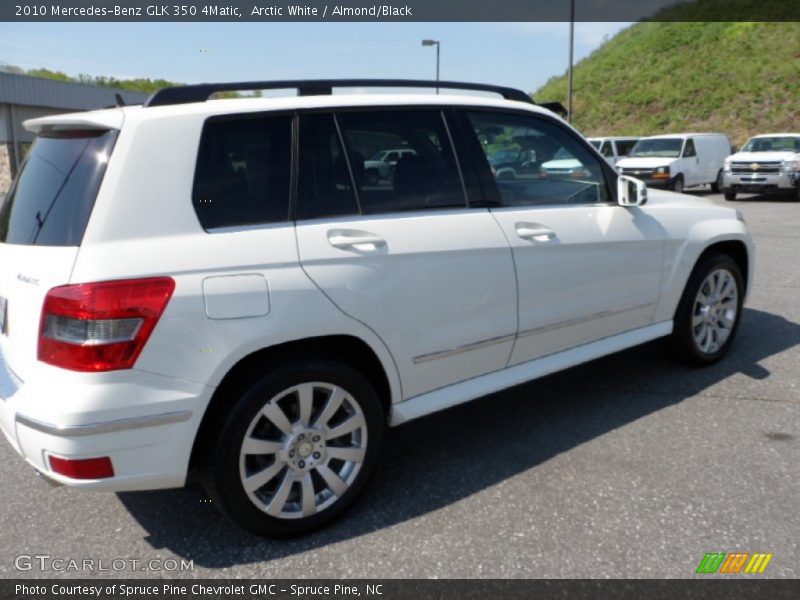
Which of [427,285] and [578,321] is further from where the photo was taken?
[578,321]

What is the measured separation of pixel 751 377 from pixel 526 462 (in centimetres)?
203

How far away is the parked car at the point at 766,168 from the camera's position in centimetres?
1883

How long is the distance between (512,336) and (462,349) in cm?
33

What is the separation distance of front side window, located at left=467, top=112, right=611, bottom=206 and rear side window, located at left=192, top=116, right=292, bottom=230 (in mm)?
1117

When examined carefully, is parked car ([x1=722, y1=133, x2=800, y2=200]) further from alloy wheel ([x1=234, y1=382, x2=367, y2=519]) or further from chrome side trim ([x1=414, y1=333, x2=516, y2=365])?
alloy wheel ([x1=234, y1=382, x2=367, y2=519])

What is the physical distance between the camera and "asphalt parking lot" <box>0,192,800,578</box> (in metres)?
2.78

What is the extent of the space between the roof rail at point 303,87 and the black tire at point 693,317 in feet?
5.77

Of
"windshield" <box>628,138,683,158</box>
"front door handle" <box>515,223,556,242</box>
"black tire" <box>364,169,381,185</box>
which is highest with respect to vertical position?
"windshield" <box>628,138,683,158</box>

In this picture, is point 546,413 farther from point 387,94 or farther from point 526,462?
point 387,94

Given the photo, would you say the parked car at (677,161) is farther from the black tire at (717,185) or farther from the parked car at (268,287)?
the parked car at (268,287)

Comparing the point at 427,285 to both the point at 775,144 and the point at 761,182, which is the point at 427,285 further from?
the point at 775,144

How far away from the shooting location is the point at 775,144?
19750mm

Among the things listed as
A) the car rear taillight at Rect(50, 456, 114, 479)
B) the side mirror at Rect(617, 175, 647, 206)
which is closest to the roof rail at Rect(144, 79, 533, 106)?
the side mirror at Rect(617, 175, 647, 206)

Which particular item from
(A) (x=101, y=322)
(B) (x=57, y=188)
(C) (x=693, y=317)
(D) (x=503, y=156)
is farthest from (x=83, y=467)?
(C) (x=693, y=317)
